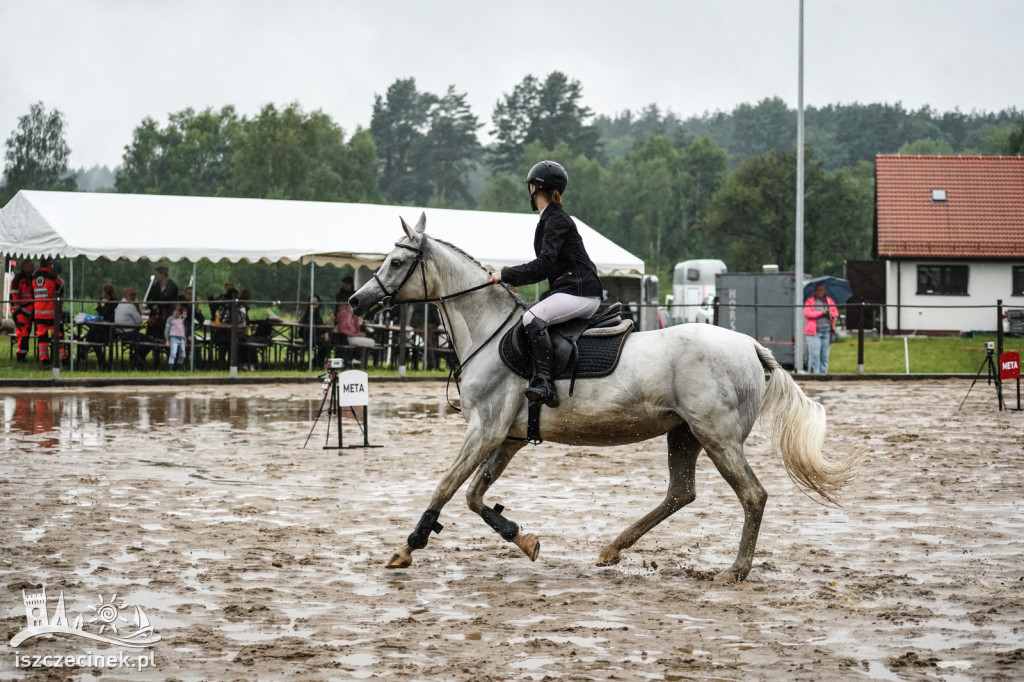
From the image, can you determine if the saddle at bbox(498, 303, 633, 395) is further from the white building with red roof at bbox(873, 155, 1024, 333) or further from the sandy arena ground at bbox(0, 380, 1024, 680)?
the white building with red roof at bbox(873, 155, 1024, 333)

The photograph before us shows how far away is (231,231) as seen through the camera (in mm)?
24625

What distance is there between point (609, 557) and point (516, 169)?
103 metres

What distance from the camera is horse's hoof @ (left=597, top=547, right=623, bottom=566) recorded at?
23.5 feet

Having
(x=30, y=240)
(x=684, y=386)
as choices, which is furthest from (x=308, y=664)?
(x=30, y=240)

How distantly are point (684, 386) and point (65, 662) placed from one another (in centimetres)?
394

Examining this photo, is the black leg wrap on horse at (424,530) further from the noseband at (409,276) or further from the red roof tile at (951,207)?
the red roof tile at (951,207)

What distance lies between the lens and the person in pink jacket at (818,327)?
80.6ft

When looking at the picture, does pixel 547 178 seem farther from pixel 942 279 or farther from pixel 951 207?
pixel 951 207

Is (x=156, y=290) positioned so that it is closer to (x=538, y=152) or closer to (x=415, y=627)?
(x=415, y=627)

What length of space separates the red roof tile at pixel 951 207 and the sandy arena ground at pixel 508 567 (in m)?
33.6

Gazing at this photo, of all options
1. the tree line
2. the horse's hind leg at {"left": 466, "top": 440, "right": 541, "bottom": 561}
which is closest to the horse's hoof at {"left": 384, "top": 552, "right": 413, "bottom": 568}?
the horse's hind leg at {"left": 466, "top": 440, "right": 541, "bottom": 561}

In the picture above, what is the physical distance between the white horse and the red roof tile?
1542 inches

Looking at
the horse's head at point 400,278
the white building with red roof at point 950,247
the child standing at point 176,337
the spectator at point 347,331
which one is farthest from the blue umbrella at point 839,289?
the horse's head at point 400,278

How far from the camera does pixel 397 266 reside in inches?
300
